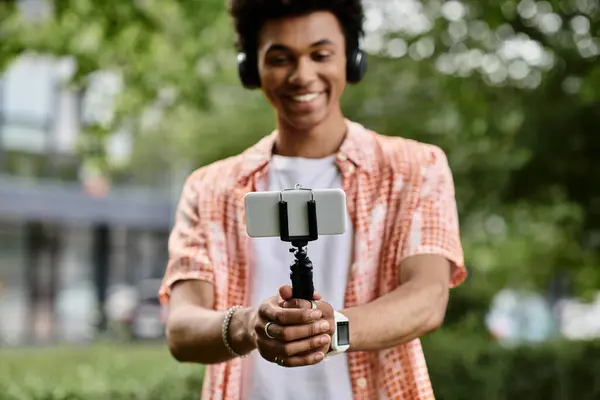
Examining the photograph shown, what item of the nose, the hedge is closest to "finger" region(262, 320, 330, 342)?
the nose

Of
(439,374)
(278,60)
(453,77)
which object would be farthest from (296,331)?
(439,374)

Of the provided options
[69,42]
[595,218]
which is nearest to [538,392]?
[595,218]

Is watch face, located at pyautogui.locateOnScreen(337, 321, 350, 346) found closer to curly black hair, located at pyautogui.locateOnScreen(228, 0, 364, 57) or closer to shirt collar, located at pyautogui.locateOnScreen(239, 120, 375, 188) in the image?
shirt collar, located at pyautogui.locateOnScreen(239, 120, 375, 188)

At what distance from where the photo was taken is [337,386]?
2.25m

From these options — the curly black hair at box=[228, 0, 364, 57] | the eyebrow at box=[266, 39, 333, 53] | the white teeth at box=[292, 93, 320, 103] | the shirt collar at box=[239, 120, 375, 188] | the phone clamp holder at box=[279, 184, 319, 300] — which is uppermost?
the curly black hair at box=[228, 0, 364, 57]

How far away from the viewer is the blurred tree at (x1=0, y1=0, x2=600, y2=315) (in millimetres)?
6480

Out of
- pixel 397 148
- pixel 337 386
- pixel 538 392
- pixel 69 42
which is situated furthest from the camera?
pixel 538 392

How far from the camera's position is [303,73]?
7.63ft

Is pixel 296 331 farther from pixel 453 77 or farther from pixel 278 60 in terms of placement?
pixel 453 77

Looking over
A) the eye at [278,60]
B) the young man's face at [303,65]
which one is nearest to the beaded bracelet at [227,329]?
the young man's face at [303,65]

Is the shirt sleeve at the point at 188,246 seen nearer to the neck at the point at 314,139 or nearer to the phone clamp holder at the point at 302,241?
the neck at the point at 314,139

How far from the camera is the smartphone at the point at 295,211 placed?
6.21ft

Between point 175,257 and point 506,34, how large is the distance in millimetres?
5467

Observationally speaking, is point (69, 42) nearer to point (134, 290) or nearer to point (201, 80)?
point (201, 80)
